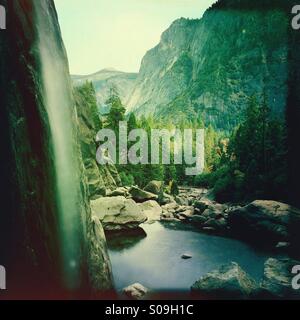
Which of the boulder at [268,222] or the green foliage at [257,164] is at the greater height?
the green foliage at [257,164]

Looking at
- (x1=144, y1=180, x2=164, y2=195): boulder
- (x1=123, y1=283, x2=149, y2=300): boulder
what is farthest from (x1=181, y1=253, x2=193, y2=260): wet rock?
(x1=144, y1=180, x2=164, y2=195): boulder

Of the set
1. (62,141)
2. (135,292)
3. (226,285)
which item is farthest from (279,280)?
(62,141)

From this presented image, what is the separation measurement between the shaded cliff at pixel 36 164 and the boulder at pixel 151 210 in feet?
43.9

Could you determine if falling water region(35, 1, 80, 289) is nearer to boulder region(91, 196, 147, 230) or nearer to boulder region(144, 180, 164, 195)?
boulder region(91, 196, 147, 230)

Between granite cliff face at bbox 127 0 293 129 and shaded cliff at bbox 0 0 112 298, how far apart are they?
56.5 meters

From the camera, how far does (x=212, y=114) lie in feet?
267

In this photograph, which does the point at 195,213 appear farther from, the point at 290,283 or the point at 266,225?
the point at 290,283

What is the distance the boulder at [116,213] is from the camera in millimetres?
15875

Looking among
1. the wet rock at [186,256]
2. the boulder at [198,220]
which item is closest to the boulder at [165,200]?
the boulder at [198,220]

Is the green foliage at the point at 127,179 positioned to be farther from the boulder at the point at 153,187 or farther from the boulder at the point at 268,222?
the boulder at the point at 268,222

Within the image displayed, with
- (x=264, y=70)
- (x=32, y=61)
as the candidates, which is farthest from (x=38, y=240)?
(x=264, y=70)

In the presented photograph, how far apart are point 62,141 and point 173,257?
8340mm

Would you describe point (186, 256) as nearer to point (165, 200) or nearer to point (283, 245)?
point (283, 245)

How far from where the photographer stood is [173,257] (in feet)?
43.3
